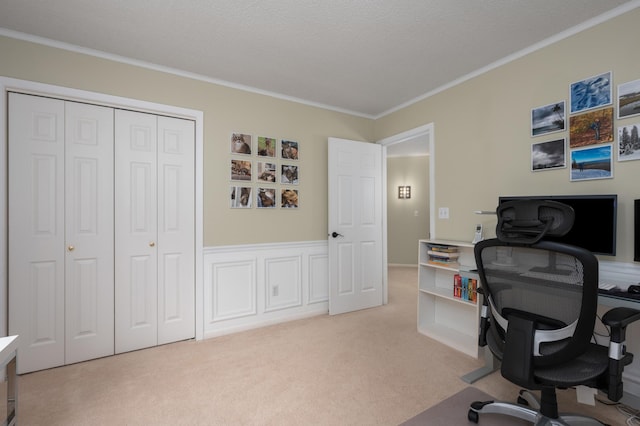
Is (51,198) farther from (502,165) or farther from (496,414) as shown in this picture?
(502,165)

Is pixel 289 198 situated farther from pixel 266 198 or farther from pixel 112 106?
pixel 112 106

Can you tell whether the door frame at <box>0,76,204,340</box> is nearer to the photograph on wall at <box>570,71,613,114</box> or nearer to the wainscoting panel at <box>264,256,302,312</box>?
the wainscoting panel at <box>264,256,302,312</box>

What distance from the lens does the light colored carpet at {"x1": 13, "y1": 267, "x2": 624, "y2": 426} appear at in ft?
6.13

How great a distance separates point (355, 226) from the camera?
391 cm

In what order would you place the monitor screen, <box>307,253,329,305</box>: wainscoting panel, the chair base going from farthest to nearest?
<box>307,253,329,305</box>: wainscoting panel
the monitor screen
the chair base

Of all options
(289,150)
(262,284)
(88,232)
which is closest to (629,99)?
(289,150)

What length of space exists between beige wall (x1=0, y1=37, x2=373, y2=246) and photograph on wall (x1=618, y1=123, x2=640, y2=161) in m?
2.69

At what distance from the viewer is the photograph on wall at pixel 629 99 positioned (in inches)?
78.4

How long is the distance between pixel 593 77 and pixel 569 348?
79.7 inches

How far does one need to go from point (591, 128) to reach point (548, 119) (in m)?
0.31

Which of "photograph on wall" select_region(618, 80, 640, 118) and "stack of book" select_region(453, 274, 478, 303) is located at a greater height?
"photograph on wall" select_region(618, 80, 640, 118)

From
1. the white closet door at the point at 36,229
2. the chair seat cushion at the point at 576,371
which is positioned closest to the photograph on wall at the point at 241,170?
the white closet door at the point at 36,229

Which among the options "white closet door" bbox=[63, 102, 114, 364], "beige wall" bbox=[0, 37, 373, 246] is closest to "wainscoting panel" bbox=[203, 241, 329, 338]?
"beige wall" bbox=[0, 37, 373, 246]

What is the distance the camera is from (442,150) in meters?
3.33
